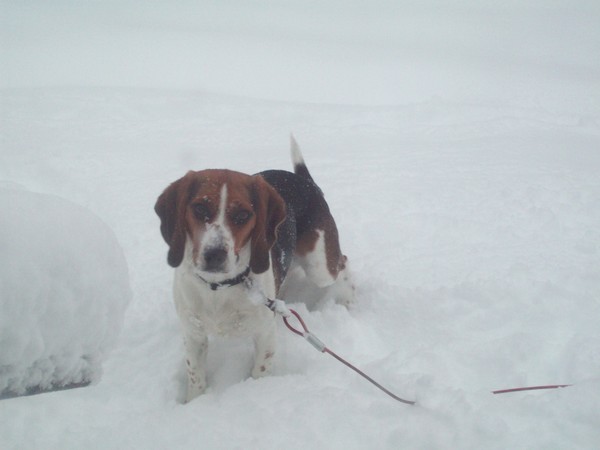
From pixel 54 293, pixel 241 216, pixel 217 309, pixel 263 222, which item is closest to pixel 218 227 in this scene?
pixel 241 216

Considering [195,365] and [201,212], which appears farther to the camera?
[195,365]

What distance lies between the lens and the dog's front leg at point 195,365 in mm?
2668

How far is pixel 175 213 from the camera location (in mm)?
2350

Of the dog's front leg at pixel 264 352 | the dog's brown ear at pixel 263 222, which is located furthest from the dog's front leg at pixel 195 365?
the dog's brown ear at pixel 263 222

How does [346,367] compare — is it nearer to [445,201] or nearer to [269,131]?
[445,201]

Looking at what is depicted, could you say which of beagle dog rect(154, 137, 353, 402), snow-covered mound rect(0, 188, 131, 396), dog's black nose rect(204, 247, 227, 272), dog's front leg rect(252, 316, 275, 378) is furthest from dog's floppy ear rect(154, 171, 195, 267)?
dog's front leg rect(252, 316, 275, 378)

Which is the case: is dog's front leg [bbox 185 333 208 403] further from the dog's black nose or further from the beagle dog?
the dog's black nose

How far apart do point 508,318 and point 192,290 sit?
2420mm

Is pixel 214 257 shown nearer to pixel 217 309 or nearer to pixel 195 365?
pixel 217 309

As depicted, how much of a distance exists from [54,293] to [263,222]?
44.9 inches

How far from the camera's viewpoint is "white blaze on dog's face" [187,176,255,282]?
82.7 inches

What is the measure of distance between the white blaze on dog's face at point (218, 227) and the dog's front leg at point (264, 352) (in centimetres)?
59

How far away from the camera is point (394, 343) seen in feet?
10.2

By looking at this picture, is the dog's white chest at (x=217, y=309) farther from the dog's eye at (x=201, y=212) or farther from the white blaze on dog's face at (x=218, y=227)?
the dog's eye at (x=201, y=212)
